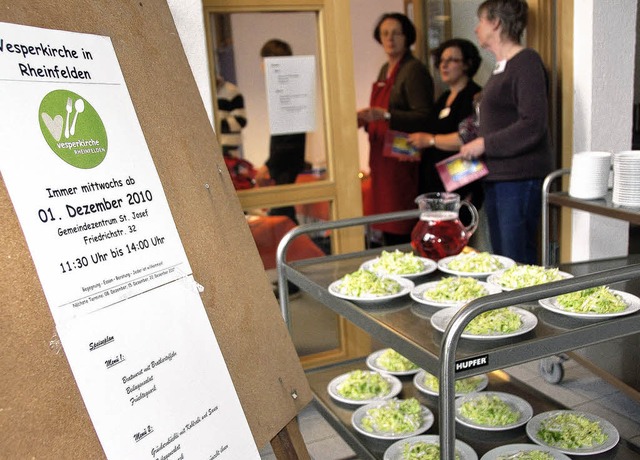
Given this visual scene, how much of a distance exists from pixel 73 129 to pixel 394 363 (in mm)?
1417

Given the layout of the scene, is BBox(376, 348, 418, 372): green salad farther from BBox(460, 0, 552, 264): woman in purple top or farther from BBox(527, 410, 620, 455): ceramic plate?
BBox(460, 0, 552, 264): woman in purple top

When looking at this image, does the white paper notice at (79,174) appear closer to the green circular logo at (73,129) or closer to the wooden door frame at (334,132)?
the green circular logo at (73,129)

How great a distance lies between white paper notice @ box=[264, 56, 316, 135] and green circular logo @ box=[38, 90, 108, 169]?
1.95 metres

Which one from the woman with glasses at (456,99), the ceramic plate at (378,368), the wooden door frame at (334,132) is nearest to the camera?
the ceramic plate at (378,368)

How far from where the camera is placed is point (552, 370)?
9.38 ft

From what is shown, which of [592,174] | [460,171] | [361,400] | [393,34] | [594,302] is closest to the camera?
[594,302]

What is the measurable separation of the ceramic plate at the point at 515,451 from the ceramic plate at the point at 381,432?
0.19 m

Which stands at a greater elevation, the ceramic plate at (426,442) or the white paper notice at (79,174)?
the white paper notice at (79,174)

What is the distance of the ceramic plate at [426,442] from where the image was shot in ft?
5.04

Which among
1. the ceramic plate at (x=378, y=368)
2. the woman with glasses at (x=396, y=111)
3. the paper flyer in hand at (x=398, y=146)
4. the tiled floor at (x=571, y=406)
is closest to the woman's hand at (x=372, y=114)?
the woman with glasses at (x=396, y=111)

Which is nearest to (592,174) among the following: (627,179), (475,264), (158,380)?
(627,179)

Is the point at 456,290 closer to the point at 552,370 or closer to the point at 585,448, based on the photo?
the point at 585,448

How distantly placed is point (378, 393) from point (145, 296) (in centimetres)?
112

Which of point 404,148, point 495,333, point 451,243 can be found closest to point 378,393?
point 451,243
